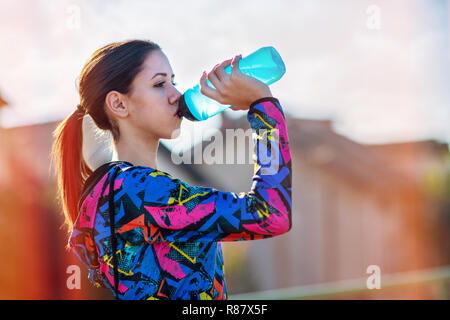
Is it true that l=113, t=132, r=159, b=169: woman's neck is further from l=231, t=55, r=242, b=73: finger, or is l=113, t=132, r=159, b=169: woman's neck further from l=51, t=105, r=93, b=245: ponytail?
l=231, t=55, r=242, b=73: finger

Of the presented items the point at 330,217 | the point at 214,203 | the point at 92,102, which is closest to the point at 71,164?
the point at 92,102

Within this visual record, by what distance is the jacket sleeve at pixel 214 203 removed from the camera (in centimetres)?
117

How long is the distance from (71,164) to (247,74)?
0.73 meters

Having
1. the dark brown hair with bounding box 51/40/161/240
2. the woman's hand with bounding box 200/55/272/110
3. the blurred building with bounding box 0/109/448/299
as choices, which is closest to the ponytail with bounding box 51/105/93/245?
the dark brown hair with bounding box 51/40/161/240

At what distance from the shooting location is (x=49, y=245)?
22.2 ft

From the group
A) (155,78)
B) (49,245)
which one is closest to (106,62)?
(155,78)

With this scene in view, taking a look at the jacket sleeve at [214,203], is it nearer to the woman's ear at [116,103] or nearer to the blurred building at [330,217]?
the woman's ear at [116,103]

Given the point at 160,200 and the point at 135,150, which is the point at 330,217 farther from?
the point at 160,200

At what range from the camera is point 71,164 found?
1701 mm

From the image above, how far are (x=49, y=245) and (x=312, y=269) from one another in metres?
7.43

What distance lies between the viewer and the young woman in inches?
46.6

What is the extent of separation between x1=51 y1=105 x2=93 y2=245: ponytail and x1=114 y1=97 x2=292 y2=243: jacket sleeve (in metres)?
0.50

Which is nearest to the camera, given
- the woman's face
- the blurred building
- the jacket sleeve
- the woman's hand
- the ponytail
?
the jacket sleeve
